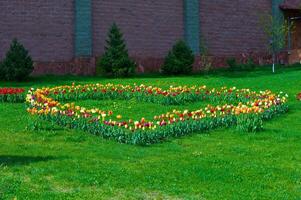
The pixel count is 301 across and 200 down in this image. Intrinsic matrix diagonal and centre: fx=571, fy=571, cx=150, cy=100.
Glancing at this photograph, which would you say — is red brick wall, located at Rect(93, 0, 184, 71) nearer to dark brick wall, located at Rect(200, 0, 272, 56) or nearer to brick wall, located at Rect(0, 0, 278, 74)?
brick wall, located at Rect(0, 0, 278, 74)

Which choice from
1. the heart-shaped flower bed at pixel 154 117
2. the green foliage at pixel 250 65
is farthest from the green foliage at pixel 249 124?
the green foliage at pixel 250 65

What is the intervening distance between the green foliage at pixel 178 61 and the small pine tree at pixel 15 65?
254 inches

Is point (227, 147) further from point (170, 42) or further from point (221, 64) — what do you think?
point (221, 64)

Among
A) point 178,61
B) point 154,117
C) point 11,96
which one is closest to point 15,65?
point 11,96

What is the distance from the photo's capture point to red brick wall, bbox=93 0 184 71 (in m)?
25.7

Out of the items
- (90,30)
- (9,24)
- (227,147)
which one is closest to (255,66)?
(90,30)

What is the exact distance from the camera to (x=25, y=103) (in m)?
14.5

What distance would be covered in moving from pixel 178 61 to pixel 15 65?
24.1ft

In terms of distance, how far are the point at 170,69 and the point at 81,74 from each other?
12.8ft

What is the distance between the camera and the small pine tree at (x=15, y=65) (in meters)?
21.0

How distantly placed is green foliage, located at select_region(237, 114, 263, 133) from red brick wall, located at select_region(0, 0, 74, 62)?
14.3 meters

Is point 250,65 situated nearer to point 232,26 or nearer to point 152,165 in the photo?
point 232,26

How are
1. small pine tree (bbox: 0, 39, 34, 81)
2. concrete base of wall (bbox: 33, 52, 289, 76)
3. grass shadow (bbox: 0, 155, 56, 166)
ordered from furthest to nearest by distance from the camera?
concrete base of wall (bbox: 33, 52, 289, 76) < small pine tree (bbox: 0, 39, 34, 81) < grass shadow (bbox: 0, 155, 56, 166)

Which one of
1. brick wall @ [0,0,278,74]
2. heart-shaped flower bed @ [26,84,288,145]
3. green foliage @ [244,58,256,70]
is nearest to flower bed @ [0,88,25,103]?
heart-shaped flower bed @ [26,84,288,145]
